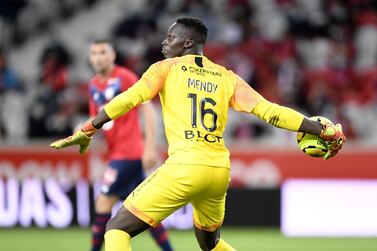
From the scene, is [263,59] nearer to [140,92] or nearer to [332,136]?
[332,136]

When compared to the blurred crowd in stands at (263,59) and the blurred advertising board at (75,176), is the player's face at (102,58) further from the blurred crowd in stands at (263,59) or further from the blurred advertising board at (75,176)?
the blurred crowd in stands at (263,59)

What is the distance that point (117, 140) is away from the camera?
8.70 m

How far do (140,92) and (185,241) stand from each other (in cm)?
552

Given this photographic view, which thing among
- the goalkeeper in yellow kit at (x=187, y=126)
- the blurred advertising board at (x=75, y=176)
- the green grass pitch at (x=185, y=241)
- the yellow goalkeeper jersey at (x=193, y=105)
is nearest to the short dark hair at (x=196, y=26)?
the goalkeeper in yellow kit at (x=187, y=126)

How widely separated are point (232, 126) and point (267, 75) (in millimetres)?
1267

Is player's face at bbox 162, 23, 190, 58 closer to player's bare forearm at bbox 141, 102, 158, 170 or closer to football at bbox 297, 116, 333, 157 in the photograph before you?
football at bbox 297, 116, 333, 157

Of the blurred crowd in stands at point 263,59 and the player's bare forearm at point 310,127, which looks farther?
the blurred crowd in stands at point 263,59

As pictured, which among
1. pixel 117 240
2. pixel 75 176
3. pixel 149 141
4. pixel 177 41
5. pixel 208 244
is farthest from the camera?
pixel 75 176

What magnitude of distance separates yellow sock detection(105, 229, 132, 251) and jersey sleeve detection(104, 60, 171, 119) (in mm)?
740

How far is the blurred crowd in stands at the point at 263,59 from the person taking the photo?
14.7 metres

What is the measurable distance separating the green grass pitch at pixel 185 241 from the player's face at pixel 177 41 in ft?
14.3

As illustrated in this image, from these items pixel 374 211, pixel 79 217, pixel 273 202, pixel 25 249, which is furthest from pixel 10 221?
pixel 374 211

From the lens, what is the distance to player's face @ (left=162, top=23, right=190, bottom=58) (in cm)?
634

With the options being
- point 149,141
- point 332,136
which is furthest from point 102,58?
point 332,136
